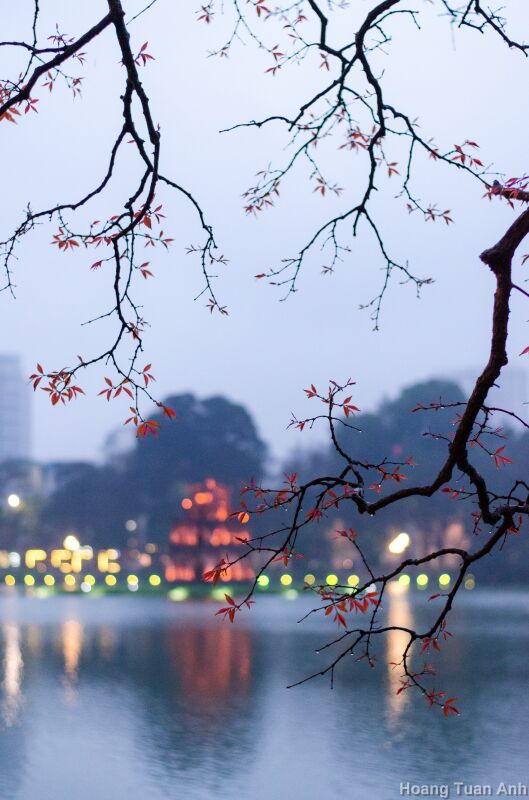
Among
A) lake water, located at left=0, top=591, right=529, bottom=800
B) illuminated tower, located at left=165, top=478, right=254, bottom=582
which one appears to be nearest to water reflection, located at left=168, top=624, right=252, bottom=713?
lake water, located at left=0, top=591, right=529, bottom=800

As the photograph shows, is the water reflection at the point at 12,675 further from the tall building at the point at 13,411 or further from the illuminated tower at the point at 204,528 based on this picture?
the tall building at the point at 13,411

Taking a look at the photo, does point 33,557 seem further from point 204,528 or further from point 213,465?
point 204,528

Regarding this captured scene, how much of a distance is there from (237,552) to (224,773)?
44.8 meters

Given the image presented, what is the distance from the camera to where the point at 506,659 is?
90.0ft

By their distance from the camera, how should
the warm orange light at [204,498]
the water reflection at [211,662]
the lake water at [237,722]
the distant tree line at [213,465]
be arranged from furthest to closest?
the distant tree line at [213,465]
the warm orange light at [204,498]
the water reflection at [211,662]
the lake water at [237,722]

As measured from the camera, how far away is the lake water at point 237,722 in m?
14.8

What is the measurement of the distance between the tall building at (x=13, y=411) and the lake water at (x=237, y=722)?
14660 cm

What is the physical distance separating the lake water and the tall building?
481 feet

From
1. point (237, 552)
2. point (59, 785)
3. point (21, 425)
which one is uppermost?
point (21, 425)

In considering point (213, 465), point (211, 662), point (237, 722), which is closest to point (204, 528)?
point (213, 465)

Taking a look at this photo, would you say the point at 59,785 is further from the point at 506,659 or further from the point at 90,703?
the point at 506,659

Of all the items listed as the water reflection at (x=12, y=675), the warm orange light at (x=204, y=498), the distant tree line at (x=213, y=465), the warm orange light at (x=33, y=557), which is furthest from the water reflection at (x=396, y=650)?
the warm orange light at (x=33, y=557)

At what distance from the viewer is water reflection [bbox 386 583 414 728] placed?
63.7 ft

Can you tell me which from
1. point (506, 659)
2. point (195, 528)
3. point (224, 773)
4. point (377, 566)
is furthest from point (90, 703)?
point (377, 566)
